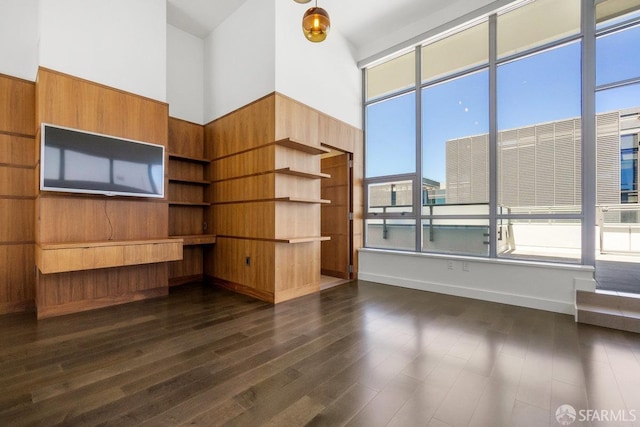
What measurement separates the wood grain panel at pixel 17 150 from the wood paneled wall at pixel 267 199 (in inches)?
88.3

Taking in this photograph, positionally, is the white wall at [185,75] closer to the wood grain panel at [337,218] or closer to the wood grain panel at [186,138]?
the wood grain panel at [186,138]

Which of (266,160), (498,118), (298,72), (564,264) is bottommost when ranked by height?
(564,264)

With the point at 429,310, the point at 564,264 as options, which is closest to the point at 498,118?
the point at 564,264

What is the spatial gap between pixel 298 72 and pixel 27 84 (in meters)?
3.43

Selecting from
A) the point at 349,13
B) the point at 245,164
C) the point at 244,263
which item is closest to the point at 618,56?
the point at 349,13

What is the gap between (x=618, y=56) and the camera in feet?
10.7

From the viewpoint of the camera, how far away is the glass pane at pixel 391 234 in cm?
476

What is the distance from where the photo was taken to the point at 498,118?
394 cm

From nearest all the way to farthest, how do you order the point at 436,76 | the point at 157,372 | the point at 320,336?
the point at 157,372, the point at 320,336, the point at 436,76

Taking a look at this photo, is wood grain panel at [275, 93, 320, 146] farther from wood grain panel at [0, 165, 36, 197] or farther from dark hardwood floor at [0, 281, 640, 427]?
wood grain panel at [0, 165, 36, 197]

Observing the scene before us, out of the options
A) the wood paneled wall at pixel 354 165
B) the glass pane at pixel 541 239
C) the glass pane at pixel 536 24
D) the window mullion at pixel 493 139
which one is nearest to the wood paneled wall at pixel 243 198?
the wood paneled wall at pixel 354 165

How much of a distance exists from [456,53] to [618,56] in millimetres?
1876

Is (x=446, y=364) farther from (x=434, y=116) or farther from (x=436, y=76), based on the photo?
(x=436, y=76)

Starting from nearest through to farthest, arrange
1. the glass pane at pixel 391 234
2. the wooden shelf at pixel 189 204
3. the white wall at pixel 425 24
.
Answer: the white wall at pixel 425 24 → the wooden shelf at pixel 189 204 → the glass pane at pixel 391 234
